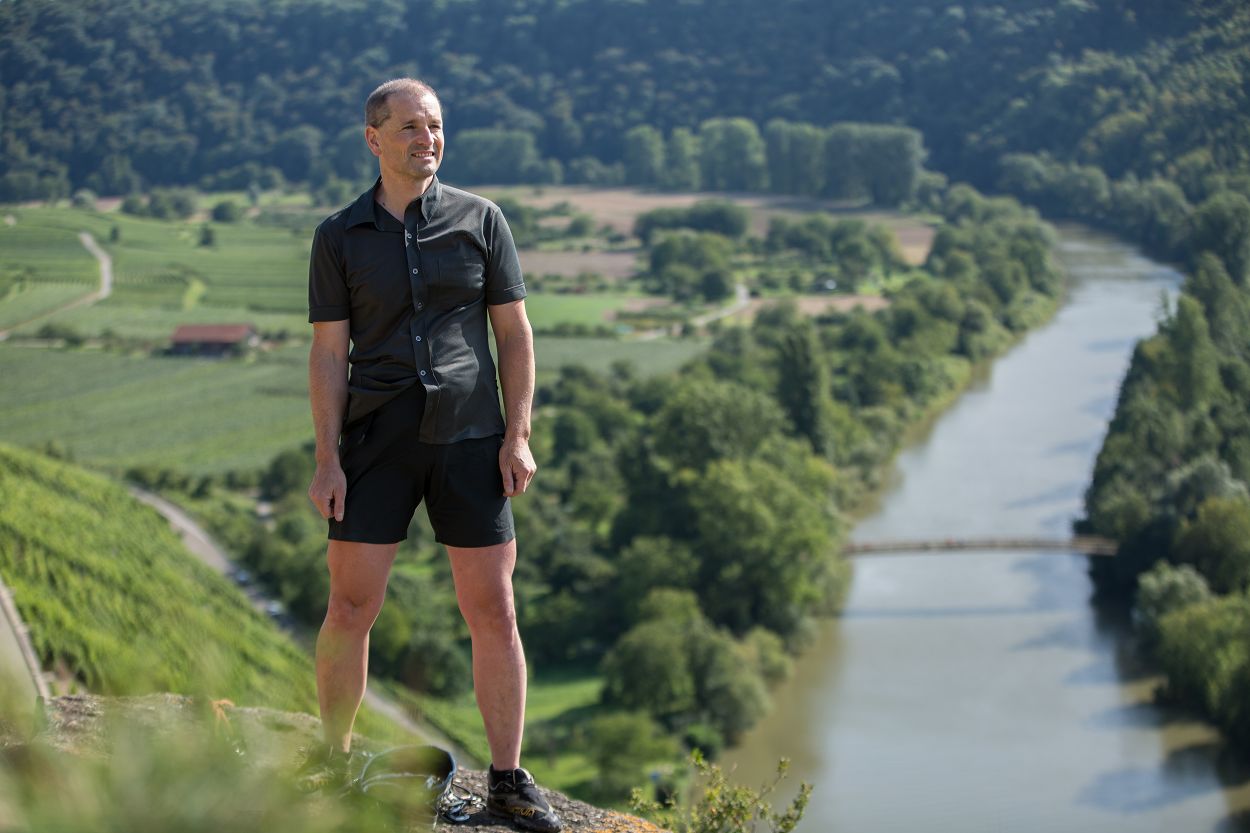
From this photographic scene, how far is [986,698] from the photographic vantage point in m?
21.2

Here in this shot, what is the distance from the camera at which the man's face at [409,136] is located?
356 centimetres

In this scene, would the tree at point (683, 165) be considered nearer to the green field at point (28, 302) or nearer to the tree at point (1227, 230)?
the tree at point (1227, 230)

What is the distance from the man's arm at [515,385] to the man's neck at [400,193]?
34 centimetres

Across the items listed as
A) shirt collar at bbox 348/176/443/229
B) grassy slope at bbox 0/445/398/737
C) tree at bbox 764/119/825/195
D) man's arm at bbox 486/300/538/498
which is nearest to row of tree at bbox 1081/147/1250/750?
grassy slope at bbox 0/445/398/737

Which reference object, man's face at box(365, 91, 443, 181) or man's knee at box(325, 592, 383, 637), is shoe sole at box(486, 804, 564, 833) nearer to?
man's knee at box(325, 592, 383, 637)

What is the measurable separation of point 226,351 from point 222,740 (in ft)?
106

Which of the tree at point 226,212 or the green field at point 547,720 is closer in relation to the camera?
the green field at point 547,720

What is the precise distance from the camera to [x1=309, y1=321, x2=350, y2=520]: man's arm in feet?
12.0

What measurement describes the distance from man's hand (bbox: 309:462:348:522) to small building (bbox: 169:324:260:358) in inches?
1121

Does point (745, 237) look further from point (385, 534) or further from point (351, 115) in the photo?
point (385, 534)

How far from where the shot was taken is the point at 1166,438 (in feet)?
98.0

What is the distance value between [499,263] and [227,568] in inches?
846

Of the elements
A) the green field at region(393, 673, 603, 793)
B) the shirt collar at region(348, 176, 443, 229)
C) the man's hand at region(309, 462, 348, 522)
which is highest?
the shirt collar at region(348, 176, 443, 229)

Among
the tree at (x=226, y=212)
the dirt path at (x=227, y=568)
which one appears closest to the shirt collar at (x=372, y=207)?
the dirt path at (x=227, y=568)
